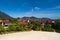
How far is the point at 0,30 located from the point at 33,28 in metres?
6.14

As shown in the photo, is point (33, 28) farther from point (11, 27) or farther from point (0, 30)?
point (0, 30)

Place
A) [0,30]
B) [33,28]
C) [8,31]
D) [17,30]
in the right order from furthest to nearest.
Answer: [33,28] → [17,30] → [8,31] → [0,30]

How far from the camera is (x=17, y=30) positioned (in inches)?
583

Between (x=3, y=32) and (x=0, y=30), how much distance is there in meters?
0.42

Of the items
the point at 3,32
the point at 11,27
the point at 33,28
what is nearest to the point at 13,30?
the point at 11,27

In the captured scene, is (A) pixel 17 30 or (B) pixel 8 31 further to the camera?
(A) pixel 17 30

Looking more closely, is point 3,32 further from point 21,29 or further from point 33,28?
point 33,28

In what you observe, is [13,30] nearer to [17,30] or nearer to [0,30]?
[17,30]

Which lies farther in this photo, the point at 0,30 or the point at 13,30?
the point at 13,30

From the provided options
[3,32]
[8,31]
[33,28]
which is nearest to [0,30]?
[3,32]

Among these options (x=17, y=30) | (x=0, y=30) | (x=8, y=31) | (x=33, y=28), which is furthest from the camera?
(x=33, y=28)

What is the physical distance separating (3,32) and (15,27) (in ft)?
7.62

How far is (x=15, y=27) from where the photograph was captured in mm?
14797

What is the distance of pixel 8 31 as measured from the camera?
1379cm
